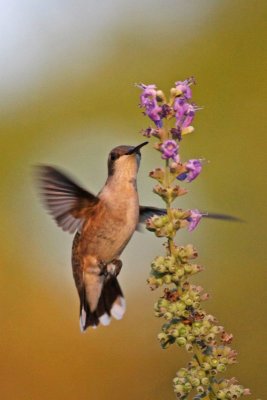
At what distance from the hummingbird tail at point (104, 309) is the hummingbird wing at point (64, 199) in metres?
0.46

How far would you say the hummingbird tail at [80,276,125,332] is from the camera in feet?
17.6

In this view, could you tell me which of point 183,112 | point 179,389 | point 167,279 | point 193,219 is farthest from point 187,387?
point 183,112

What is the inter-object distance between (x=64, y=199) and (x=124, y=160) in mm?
407

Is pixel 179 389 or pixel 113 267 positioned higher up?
pixel 113 267

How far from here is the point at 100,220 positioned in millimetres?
5082

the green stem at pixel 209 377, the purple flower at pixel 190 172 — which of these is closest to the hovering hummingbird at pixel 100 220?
the purple flower at pixel 190 172

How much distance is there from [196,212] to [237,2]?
6.89 meters

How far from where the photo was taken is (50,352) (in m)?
8.70

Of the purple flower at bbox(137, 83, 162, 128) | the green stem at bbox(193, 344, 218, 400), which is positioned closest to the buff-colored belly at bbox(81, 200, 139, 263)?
the purple flower at bbox(137, 83, 162, 128)

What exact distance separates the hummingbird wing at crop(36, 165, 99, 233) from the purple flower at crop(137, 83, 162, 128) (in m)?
1.10

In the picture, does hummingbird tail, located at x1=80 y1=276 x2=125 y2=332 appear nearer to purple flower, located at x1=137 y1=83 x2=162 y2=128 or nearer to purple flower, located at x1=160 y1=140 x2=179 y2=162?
purple flower, located at x1=137 y1=83 x2=162 y2=128

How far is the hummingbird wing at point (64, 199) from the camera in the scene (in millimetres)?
4840

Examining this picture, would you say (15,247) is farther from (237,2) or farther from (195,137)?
(237,2)

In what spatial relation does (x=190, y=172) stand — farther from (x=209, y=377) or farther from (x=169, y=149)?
(x=209, y=377)
